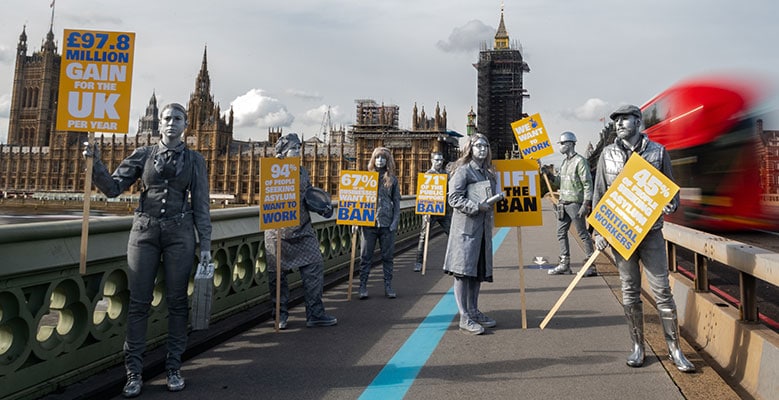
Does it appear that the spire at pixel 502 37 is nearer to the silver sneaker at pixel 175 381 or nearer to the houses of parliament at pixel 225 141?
the houses of parliament at pixel 225 141

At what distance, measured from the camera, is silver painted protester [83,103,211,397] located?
3664mm

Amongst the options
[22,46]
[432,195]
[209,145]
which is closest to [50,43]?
[22,46]

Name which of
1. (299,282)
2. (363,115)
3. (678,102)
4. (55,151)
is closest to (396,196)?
(299,282)

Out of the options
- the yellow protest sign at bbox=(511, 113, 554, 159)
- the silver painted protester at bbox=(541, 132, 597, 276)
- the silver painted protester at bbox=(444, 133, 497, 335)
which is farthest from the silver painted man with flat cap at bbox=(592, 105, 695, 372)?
the yellow protest sign at bbox=(511, 113, 554, 159)

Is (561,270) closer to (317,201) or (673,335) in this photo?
(673,335)

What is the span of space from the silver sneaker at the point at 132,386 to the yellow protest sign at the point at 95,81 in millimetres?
1815

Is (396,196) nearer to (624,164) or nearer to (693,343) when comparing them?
(624,164)

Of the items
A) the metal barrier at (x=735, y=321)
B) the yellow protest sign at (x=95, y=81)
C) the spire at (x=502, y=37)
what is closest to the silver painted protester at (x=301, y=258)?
the yellow protest sign at (x=95, y=81)

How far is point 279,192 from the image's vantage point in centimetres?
557

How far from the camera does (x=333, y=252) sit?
915cm

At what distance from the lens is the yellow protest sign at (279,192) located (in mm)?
5410

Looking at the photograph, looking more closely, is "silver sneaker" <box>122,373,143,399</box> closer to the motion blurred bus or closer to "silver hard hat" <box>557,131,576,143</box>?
"silver hard hat" <box>557,131,576,143</box>

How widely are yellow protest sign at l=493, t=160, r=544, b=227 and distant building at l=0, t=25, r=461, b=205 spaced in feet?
294

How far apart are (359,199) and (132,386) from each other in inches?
165
